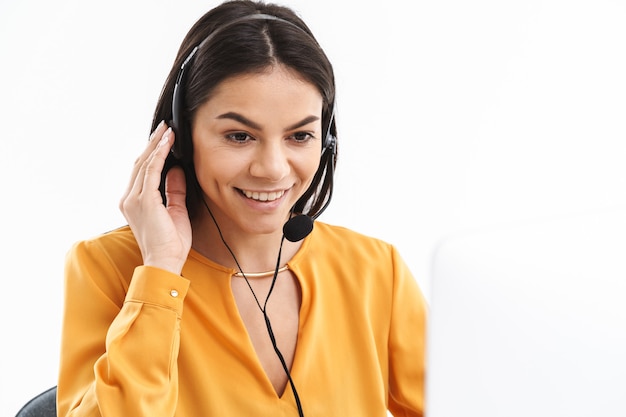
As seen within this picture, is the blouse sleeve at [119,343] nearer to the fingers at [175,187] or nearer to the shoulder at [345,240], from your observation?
the fingers at [175,187]

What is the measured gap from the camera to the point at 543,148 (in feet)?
9.45

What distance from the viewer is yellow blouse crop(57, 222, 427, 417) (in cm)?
121

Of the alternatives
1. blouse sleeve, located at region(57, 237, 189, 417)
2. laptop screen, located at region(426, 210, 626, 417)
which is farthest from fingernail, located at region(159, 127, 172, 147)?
laptop screen, located at region(426, 210, 626, 417)

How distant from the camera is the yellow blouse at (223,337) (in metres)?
1.21

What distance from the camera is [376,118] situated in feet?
9.14

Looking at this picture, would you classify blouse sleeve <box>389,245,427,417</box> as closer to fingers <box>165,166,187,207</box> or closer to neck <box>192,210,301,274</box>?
neck <box>192,210,301,274</box>

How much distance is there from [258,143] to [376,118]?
154 cm

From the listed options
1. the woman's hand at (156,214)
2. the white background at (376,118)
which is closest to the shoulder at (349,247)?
the woman's hand at (156,214)

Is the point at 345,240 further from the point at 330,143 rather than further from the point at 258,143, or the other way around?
the point at 258,143

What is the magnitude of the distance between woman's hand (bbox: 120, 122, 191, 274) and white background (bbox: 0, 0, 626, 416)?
1322 mm

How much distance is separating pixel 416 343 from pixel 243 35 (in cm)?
62

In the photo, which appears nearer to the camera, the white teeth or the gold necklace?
the white teeth

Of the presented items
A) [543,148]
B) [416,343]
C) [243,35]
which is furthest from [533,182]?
[243,35]

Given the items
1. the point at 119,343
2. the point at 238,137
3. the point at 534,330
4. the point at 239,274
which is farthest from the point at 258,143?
the point at 534,330
